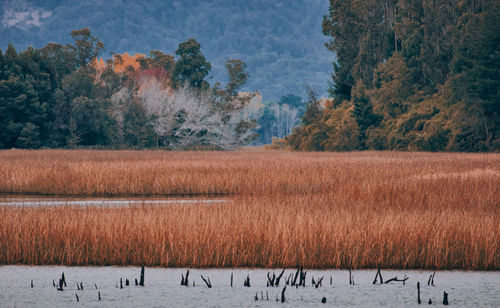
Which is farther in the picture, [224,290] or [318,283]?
[318,283]

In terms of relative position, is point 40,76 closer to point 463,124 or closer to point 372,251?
point 463,124

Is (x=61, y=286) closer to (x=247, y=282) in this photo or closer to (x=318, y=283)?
(x=247, y=282)

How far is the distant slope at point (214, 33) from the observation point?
6624 inches

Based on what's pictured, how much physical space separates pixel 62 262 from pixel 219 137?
45086 millimetres

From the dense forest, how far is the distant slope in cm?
10940

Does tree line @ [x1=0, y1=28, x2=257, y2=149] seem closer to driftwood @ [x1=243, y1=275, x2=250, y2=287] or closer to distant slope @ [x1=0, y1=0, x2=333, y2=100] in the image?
driftwood @ [x1=243, y1=275, x2=250, y2=287]

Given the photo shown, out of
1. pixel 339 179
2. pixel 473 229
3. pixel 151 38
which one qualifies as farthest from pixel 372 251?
pixel 151 38

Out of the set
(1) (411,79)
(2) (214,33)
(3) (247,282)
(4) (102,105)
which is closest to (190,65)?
(4) (102,105)

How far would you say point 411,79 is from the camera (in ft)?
146

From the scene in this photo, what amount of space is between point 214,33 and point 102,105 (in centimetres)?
14285

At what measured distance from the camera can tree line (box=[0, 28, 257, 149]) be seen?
4547 centimetres

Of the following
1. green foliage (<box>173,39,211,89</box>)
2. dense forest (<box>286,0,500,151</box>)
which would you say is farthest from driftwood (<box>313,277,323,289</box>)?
green foliage (<box>173,39,211,89</box>)

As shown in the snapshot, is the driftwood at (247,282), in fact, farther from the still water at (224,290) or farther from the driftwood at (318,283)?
the driftwood at (318,283)

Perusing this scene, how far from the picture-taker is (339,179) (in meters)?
18.6
